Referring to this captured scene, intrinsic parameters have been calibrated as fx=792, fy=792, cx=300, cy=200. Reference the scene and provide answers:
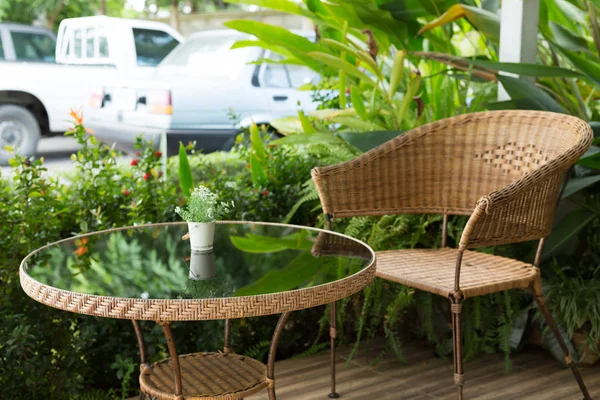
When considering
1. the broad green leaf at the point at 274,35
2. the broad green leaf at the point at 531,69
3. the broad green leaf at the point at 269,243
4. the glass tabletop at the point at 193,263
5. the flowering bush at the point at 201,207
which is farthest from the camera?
the broad green leaf at the point at 274,35

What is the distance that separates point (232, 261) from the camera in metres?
1.99

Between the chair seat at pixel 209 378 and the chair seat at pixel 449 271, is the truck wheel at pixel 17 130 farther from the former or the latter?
A: the chair seat at pixel 449 271

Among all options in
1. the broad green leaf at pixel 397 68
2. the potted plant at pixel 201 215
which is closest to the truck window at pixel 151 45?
the broad green leaf at pixel 397 68

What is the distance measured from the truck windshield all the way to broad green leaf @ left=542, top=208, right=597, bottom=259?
4.91ft

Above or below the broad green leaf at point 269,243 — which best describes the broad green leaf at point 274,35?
above

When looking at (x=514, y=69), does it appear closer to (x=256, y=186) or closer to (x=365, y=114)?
(x=365, y=114)

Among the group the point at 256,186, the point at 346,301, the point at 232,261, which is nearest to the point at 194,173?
the point at 256,186

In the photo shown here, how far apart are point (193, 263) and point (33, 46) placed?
1.28 m

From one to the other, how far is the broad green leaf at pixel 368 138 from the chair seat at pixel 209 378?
105cm

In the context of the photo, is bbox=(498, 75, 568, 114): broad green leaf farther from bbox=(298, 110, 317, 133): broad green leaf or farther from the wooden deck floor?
the wooden deck floor

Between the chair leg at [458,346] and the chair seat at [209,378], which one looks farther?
the chair leg at [458,346]

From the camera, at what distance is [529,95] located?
282cm

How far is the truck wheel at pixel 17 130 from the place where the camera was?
2.78 m

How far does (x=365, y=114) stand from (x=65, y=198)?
3.95ft
